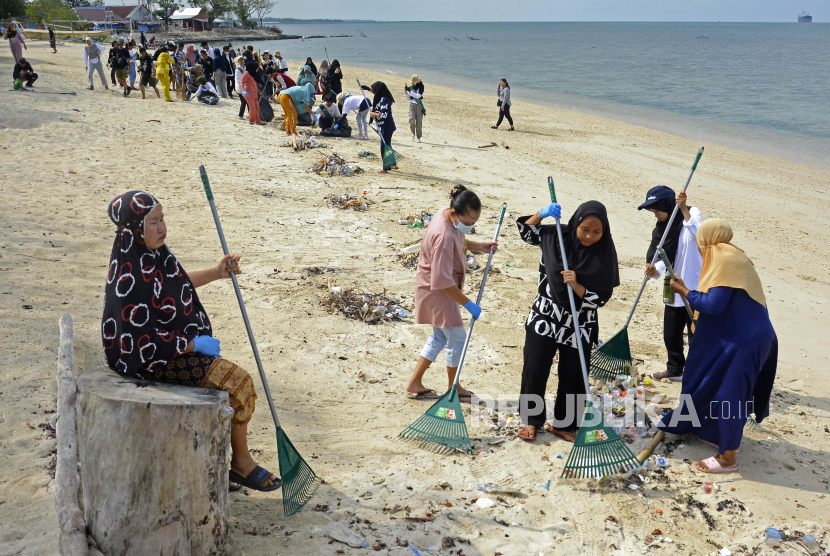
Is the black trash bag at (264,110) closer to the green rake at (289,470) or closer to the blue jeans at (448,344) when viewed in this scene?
the blue jeans at (448,344)

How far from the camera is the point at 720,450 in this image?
4160 mm

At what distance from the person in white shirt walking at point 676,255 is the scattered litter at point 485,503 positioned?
2.47 meters

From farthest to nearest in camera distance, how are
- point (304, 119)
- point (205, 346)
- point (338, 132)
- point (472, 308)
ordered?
point (304, 119)
point (338, 132)
point (472, 308)
point (205, 346)

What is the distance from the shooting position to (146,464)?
2660 mm

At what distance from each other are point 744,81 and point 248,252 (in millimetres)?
41278

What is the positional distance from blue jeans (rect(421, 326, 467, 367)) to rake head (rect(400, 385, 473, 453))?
1.56ft

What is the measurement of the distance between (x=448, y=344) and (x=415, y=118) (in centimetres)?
1187

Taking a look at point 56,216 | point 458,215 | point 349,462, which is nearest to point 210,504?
point 349,462

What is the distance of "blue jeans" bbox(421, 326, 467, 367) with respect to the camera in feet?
15.8

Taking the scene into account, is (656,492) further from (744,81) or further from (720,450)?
(744,81)

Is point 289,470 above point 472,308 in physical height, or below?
below

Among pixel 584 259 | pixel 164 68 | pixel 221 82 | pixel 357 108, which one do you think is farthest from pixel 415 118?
pixel 584 259

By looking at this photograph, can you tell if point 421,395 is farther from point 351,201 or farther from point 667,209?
point 351,201

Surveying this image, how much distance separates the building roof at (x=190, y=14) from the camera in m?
89.4
